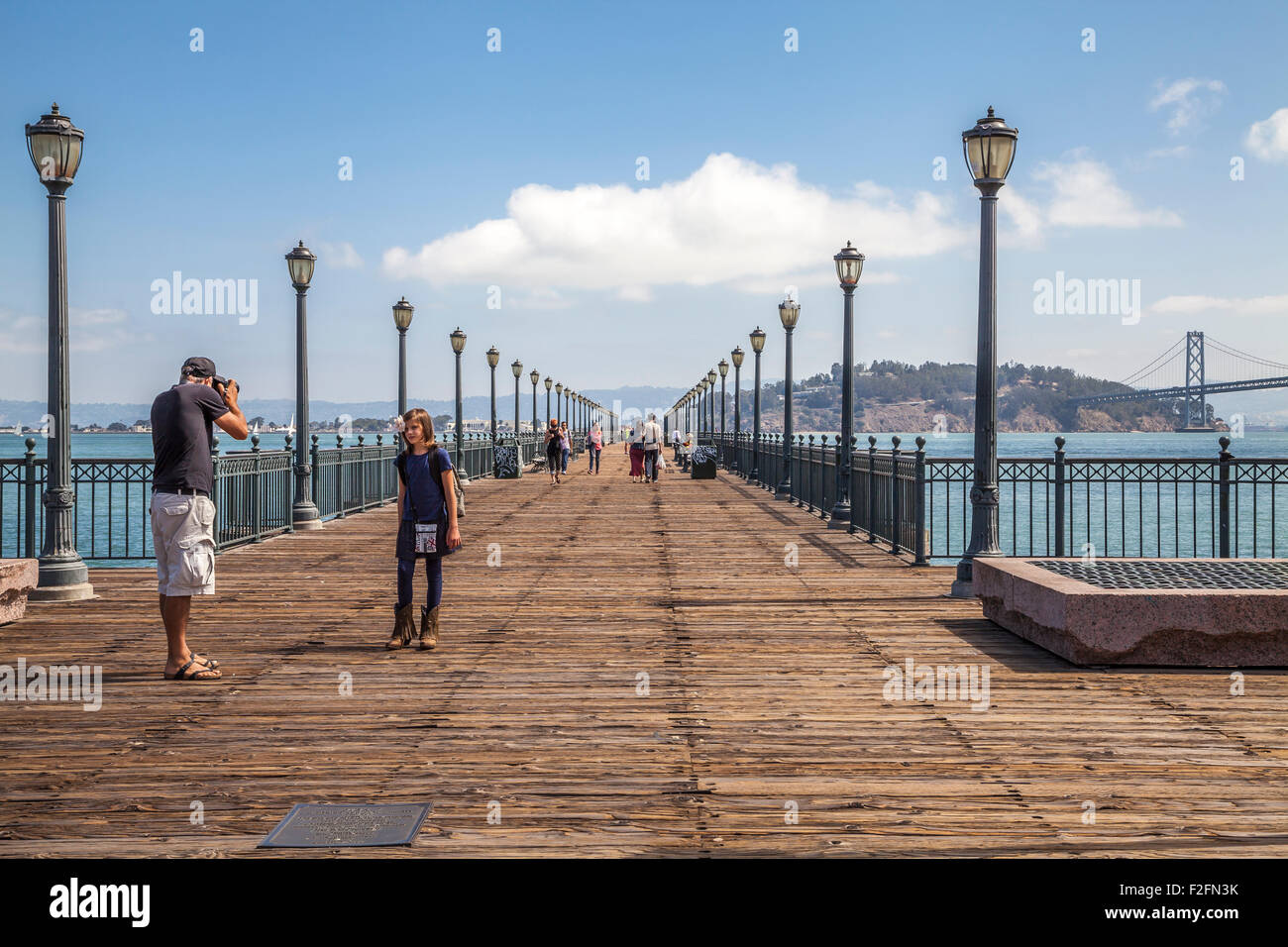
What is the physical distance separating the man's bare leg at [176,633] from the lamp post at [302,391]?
37.0ft

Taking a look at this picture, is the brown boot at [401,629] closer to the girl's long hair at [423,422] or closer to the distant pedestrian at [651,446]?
the girl's long hair at [423,422]

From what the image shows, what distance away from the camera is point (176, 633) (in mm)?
7371

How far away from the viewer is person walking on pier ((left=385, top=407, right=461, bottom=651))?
8312mm

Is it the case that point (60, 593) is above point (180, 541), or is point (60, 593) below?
below

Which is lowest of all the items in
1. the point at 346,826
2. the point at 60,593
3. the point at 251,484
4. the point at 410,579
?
the point at 346,826

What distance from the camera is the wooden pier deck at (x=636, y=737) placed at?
4.59 meters

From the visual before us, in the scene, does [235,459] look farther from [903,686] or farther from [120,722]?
[903,686]

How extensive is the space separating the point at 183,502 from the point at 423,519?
67.6 inches

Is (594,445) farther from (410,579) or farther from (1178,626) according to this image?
(1178,626)

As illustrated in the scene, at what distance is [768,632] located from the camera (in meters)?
9.20

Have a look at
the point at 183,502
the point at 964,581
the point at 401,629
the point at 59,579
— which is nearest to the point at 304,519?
the point at 59,579

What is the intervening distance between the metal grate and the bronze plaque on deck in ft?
17.9

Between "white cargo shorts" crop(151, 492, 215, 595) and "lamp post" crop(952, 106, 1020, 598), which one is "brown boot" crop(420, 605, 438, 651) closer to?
"white cargo shorts" crop(151, 492, 215, 595)
